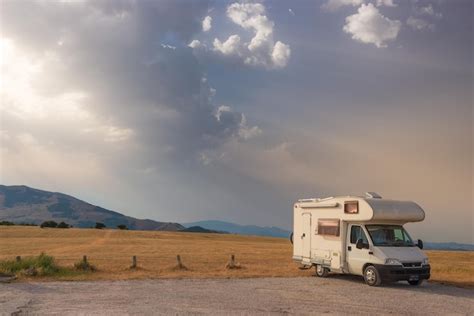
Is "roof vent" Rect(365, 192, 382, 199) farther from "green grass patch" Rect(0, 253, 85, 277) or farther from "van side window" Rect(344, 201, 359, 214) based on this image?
"green grass patch" Rect(0, 253, 85, 277)

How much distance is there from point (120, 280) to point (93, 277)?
1.55 m

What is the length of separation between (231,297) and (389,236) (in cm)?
702

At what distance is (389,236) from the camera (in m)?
19.9

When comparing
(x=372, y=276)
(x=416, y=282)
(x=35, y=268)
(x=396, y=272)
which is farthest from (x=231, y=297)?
(x=35, y=268)

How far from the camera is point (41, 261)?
2253 cm

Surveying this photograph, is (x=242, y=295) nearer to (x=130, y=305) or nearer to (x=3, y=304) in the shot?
(x=130, y=305)

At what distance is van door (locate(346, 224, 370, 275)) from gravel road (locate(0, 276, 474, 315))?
633mm

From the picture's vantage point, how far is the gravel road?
46.2 feet

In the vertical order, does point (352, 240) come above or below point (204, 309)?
above

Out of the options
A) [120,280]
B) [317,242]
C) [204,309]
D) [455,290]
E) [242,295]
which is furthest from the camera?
[317,242]

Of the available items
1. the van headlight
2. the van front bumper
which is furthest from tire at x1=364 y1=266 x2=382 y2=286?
the van headlight

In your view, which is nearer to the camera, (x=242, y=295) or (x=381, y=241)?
(x=242, y=295)

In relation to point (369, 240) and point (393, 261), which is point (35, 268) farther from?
point (393, 261)

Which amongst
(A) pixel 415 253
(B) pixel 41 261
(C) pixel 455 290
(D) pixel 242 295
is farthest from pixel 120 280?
(C) pixel 455 290
